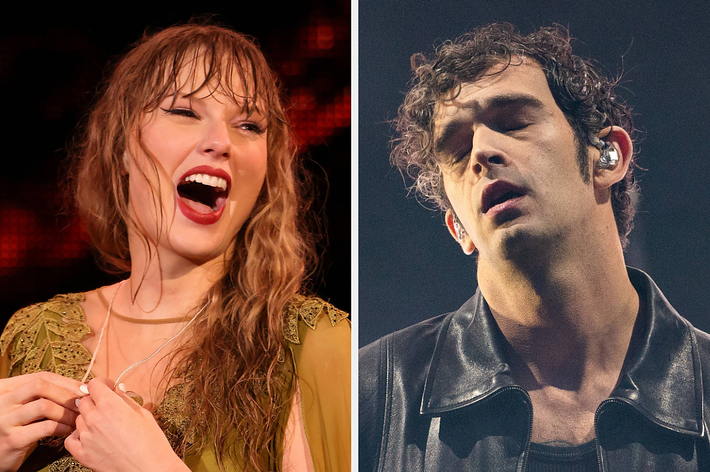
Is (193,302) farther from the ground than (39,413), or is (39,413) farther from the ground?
(193,302)

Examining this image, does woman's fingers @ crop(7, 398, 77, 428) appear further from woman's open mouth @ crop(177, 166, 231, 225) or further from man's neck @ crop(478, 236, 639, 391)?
man's neck @ crop(478, 236, 639, 391)

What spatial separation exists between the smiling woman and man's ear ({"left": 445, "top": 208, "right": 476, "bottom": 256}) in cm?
34

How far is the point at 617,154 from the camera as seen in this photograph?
1.70 m

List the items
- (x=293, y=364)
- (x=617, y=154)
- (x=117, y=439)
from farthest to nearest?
(x=617, y=154) → (x=293, y=364) → (x=117, y=439)

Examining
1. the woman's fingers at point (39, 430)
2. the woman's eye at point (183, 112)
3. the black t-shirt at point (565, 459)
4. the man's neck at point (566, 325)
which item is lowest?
the black t-shirt at point (565, 459)

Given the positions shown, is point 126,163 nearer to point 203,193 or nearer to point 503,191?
point 203,193

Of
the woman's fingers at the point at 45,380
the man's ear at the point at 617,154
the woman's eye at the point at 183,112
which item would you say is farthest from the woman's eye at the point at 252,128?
the man's ear at the point at 617,154

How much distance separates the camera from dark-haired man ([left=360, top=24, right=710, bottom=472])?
1.61 meters

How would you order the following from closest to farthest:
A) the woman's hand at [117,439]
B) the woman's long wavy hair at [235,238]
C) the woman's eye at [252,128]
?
the woman's hand at [117,439], the woman's long wavy hair at [235,238], the woman's eye at [252,128]

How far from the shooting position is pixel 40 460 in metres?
1.59

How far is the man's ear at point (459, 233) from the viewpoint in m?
1.70

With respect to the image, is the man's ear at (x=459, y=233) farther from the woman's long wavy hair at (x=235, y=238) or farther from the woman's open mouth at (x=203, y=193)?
the woman's open mouth at (x=203, y=193)

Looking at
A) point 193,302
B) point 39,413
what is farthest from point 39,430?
point 193,302

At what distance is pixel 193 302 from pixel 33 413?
0.41 m
